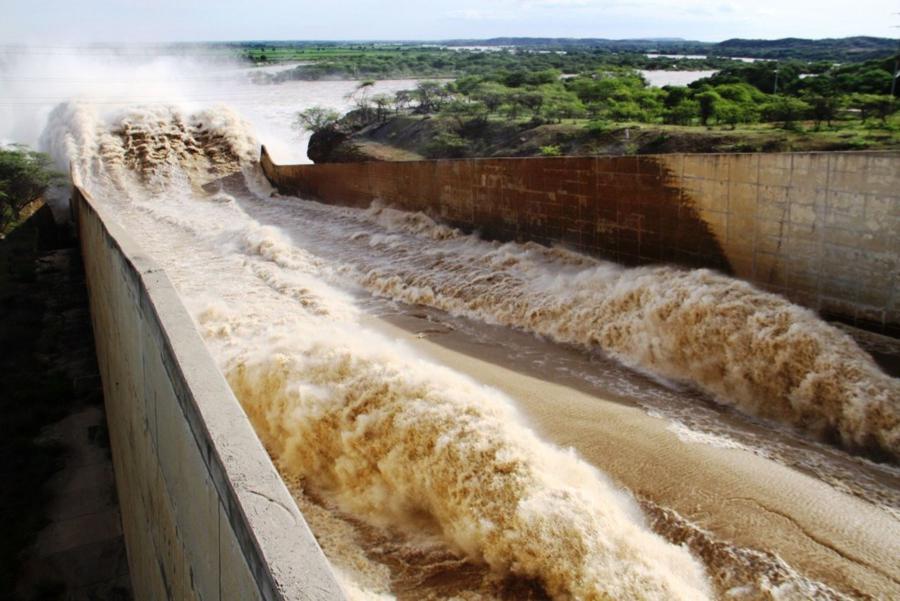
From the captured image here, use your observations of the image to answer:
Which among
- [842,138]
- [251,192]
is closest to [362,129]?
[251,192]

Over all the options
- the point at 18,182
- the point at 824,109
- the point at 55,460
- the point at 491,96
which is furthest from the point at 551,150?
the point at 55,460

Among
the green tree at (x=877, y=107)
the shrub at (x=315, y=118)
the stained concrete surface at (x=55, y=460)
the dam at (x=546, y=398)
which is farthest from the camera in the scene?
the shrub at (x=315, y=118)

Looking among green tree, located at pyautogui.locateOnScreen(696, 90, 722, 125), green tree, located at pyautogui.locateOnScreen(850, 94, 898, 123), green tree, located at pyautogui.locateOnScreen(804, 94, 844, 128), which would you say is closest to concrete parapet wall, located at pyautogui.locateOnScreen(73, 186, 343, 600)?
green tree, located at pyautogui.locateOnScreen(804, 94, 844, 128)

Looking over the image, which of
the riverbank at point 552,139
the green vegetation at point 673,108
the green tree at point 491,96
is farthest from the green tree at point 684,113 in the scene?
the green tree at point 491,96

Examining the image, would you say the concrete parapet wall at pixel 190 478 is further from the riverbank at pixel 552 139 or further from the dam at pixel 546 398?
the riverbank at pixel 552 139

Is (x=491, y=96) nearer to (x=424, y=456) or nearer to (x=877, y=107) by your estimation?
(x=877, y=107)
